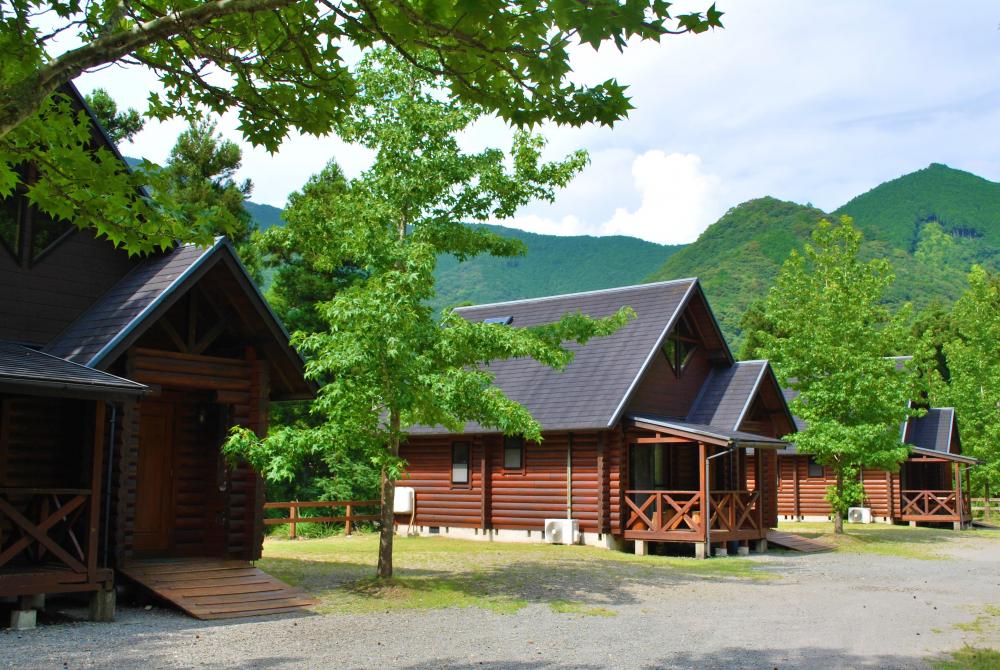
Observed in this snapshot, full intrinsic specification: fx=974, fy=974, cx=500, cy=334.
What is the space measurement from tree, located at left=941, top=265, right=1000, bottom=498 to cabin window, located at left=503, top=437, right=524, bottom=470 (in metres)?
23.6

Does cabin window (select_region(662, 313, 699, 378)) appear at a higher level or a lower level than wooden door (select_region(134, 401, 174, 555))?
higher

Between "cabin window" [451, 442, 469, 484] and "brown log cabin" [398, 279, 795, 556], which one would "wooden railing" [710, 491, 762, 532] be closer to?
"brown log cabin" [398, 279, 795, 556]

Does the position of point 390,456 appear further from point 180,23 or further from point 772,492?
point 772,492

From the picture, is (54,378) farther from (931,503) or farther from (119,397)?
(931,503)

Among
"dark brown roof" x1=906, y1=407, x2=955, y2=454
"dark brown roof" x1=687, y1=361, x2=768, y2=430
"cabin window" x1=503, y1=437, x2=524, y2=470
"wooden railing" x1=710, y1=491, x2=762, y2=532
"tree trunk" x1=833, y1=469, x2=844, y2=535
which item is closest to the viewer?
"wooden railing" x1=710, y1=491, x2=762, y2=532

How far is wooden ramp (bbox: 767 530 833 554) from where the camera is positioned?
82.5 ft

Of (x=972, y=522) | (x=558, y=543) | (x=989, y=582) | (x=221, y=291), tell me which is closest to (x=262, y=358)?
(x=221, y=291)

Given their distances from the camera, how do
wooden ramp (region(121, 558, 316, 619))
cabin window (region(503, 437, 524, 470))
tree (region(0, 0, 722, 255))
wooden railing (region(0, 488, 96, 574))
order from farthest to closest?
1. cabin window (region(503, 437, 524, 470))
2. wooden ramp (region(121, 558, 316, 619))
3. wooden railing (region(0, 488, 96, 574))
4. tree (region(0, 0, 722, 255))

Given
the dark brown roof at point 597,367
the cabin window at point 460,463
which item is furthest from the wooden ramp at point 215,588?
the cabin window at point 460,463

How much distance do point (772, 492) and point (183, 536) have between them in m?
18.0

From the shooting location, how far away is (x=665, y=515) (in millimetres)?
24750

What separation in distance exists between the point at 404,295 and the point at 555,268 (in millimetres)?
140102

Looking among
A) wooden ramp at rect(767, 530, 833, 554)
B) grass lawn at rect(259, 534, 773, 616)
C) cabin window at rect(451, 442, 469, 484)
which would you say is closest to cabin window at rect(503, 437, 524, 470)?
cabin window at rect(451, 442, 469, 484)

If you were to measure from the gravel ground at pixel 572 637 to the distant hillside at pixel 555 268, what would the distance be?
4562 inches
